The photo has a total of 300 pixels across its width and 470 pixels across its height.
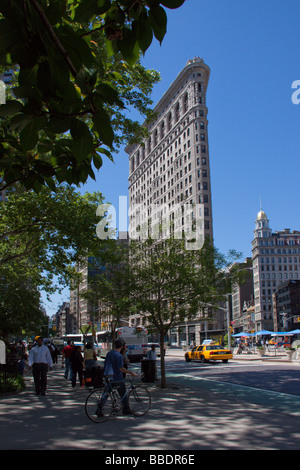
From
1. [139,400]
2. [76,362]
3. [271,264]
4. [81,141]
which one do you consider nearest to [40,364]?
[76,362]

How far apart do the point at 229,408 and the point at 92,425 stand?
4.12 m

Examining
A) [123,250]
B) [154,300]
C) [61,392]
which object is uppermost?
[123,250]

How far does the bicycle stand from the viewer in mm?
8719

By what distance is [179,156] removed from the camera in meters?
95.2

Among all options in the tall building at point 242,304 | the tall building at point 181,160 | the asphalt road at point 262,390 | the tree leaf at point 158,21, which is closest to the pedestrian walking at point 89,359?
the asphalt road at point 262,390

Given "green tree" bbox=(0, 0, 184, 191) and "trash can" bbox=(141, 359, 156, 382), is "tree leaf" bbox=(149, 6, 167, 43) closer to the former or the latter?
"green tree" bbox=(0, 0, 184, 191)

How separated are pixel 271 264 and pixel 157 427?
146777 mm

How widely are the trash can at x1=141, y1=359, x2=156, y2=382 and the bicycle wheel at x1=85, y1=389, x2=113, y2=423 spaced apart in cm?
987

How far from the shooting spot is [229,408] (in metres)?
10.7

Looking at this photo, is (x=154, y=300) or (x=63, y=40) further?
(x=154, y=300)

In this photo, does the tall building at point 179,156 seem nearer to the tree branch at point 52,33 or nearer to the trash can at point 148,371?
the trash can at point 148,371

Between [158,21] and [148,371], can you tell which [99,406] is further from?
[148,371]

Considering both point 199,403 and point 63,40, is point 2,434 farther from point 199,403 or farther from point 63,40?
point 63,40
